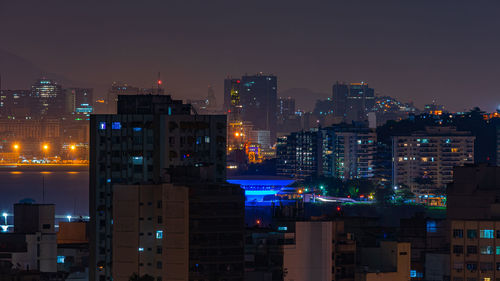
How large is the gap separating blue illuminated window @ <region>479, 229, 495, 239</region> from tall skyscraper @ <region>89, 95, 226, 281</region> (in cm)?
854

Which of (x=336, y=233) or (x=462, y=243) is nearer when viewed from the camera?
(x=336, y=233)

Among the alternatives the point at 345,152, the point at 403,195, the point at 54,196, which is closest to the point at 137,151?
the point at 403,195

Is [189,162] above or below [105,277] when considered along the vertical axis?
above

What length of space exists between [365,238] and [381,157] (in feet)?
424

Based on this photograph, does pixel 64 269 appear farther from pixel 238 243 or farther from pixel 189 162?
pixel 238 243

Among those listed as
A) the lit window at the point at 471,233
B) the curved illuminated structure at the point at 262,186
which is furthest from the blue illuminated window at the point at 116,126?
the curved illuminated structure at the point at 262,186

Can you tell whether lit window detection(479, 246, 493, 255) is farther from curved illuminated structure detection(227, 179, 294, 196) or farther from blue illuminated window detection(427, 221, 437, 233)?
curved illuminated structure detection(227, 179, 294, 196)

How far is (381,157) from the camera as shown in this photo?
585ft

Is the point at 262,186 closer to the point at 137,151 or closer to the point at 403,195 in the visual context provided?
the point at 403,195

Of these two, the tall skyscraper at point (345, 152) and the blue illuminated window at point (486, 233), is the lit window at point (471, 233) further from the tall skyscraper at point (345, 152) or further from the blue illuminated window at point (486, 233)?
the tall skyscraper at point (345, 152)

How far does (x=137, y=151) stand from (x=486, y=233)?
38.9ft

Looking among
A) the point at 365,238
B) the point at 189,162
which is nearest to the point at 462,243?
the point at 365,238

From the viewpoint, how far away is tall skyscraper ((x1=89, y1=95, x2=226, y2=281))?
49.6 metres

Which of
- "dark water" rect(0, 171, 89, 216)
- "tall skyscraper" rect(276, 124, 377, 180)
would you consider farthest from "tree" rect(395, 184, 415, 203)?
"dark water" rect(0, 171, 89, 216)
